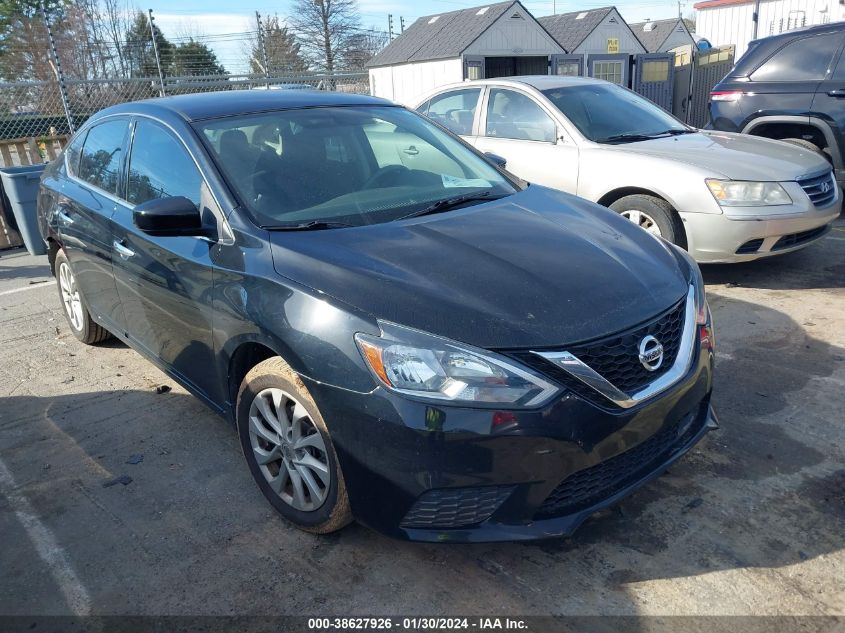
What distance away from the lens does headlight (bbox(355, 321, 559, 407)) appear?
2273 mm

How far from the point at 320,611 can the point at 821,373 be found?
10.4 ft

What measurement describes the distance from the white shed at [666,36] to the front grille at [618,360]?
34.2 m

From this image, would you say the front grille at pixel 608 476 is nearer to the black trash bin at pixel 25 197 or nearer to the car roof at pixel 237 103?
the car roof at pixel 237 103

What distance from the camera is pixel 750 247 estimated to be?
17.5ft

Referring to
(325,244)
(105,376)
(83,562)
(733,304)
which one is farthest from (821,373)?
(105,376)

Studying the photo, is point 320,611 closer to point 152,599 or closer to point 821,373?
point 152,599

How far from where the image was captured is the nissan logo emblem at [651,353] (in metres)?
2.50

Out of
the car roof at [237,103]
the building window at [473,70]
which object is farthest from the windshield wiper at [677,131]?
the building window at [473,70]

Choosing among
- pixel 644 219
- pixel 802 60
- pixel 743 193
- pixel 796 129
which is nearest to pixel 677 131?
pixel 644 219

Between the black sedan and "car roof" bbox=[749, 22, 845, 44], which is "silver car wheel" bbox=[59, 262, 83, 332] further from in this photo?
"car roof" bbox=[749, 22, 845, 44]

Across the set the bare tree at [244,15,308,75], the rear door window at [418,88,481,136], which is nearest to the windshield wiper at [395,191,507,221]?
the rear door window at [418,88,481,136]

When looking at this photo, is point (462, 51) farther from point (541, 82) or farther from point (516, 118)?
point (516, 118)

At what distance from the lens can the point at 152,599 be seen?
260 cm

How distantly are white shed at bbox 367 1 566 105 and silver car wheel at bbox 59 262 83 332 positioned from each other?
13357mm
